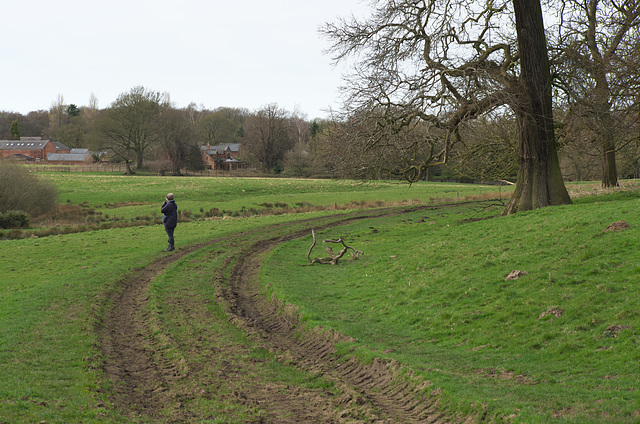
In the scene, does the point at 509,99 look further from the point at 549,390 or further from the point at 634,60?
the point at 549,390

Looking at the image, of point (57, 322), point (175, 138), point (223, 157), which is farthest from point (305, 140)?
point (57, 322)

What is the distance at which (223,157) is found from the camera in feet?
441

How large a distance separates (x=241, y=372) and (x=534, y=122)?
649 inches

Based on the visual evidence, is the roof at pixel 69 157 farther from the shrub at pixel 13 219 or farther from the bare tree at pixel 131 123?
the shrub at pixel 13 219

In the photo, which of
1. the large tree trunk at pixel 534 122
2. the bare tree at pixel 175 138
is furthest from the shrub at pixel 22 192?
the bare tree at pixel 175 138

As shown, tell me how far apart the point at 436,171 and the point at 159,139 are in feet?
178

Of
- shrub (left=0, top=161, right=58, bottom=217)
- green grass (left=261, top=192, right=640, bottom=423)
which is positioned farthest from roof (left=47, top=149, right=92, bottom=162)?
green grass (left=261, top=192, right=640, bottom=423)

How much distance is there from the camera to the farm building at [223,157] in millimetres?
131000

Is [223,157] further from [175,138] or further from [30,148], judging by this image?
[30,148]

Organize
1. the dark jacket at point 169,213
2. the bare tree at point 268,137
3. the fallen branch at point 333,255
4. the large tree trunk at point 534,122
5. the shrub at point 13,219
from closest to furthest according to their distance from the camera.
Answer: the fallen branch at point 333,255 → the large tree trunk at point 534,122 → the dark jacket at point 169,213 → the shrub at point 13,219 → the bare tree at point 268,137

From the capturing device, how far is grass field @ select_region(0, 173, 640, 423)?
7270 mm

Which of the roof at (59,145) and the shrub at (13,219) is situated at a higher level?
the roof at (59,145)

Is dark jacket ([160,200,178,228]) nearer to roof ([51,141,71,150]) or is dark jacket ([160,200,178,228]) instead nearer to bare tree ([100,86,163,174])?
bare tree ([100,86,163,174])

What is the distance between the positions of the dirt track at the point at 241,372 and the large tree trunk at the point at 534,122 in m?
13.4
